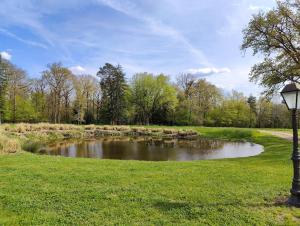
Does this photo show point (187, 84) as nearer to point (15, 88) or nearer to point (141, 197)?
point (15, 88)

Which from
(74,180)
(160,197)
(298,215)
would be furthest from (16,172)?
(298,215)

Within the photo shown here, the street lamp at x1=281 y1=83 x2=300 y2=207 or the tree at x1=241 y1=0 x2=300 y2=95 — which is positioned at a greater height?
the tree at x1=241 y1=0 x2=300 y2=95

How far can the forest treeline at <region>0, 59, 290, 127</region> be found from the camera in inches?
2021

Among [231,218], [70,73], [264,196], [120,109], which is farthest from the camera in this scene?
[120,109]

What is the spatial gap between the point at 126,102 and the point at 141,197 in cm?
5272

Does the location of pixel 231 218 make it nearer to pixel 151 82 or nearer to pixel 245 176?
pixel 245 176

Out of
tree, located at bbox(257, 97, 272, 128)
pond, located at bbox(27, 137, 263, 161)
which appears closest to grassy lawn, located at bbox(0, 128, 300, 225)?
pond, located at bbox(27, 137, 263, 161)

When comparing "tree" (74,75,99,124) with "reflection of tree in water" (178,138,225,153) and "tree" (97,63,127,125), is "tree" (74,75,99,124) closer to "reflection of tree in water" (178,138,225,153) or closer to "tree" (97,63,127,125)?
"tree" (97,63,127,125)

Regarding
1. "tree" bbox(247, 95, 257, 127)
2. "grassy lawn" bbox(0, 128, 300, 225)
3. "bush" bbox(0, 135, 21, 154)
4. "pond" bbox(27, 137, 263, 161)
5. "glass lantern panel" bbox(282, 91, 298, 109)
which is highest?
"tree" bbox(247, 95, 257, 127)

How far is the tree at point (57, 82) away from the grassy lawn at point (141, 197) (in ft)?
146

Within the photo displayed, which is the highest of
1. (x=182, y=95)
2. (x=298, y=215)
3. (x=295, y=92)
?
(x=182, y=95)

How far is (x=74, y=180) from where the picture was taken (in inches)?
283

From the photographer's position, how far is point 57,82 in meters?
51.1

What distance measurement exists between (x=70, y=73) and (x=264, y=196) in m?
49.9
